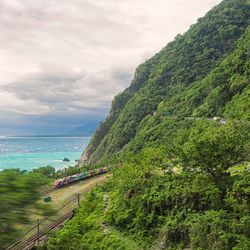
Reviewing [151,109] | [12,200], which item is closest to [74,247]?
[12,200]

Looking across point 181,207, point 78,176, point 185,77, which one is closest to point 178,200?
point 181,207

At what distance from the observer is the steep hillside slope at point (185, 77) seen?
92688 millimetres

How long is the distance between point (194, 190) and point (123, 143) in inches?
2942

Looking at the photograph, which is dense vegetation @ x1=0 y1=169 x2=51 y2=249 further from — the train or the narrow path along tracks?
the train

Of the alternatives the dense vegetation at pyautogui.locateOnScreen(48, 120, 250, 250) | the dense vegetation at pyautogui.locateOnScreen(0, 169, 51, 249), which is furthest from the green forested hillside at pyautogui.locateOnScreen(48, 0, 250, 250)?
the dense vegetation at pyautogui.locateOnScreen(0, 169, 51, 249)

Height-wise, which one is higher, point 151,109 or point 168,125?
point 151,109

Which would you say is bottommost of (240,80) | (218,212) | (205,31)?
(218,212)

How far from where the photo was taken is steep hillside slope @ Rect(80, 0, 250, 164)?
92688mm

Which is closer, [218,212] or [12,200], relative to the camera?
[12,200]

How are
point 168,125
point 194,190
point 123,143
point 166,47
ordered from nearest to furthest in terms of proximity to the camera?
point 194,190, point 168,125, point 123,143, point 166,47

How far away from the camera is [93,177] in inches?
2559

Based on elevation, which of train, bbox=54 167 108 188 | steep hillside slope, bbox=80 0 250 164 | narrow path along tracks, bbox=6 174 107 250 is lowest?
narrow path along tracks, bbox=6 174 107 250

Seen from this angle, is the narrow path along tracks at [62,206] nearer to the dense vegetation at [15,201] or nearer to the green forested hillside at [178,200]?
the green forested hillside at [178,200]

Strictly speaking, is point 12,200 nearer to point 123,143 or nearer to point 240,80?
point 240,80
